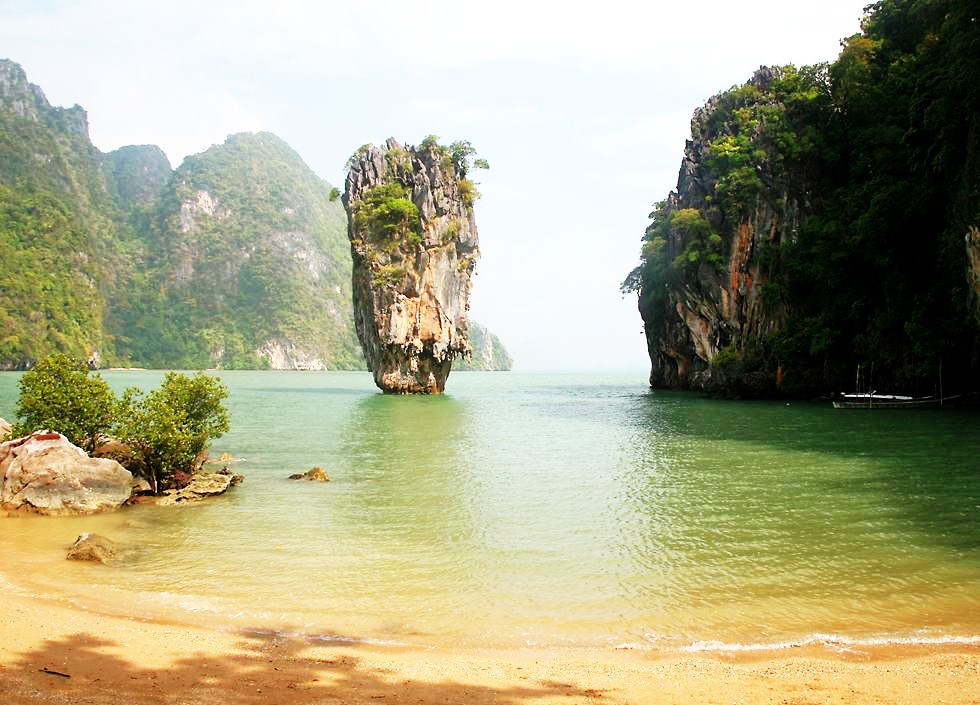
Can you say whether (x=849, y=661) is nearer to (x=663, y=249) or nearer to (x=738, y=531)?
(x=738, y=531)

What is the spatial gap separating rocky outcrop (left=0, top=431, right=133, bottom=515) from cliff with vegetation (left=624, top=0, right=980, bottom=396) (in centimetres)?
2621

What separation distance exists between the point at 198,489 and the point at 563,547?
7.46 meters

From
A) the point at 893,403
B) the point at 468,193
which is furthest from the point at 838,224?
the point at 468,193

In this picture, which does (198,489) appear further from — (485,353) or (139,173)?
(139,173)

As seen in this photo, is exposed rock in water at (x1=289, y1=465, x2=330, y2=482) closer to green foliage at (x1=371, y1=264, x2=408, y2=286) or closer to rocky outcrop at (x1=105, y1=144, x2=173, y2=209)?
green foliage at (x1=371, y1=264, x2=408, y2=286)

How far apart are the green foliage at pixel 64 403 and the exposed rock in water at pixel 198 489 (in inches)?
98.7

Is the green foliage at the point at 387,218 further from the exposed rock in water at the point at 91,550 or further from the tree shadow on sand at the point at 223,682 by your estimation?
the tree shadow on sand at the point at 223,682

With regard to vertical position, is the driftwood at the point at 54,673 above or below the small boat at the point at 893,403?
below

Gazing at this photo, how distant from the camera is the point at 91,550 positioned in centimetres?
949

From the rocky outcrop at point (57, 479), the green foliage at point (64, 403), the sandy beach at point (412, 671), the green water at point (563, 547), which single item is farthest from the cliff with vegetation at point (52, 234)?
the sandy beach at point (412, 671)

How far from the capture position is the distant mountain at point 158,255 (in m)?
86.8

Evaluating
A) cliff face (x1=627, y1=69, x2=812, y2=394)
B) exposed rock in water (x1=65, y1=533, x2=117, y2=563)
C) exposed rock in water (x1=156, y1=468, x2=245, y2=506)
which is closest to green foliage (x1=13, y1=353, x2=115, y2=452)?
exposed rock in water (x1=156, y1=468, x2=245, y2=506)

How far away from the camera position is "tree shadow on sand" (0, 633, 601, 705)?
5102mm

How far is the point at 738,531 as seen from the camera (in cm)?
A: 1120
